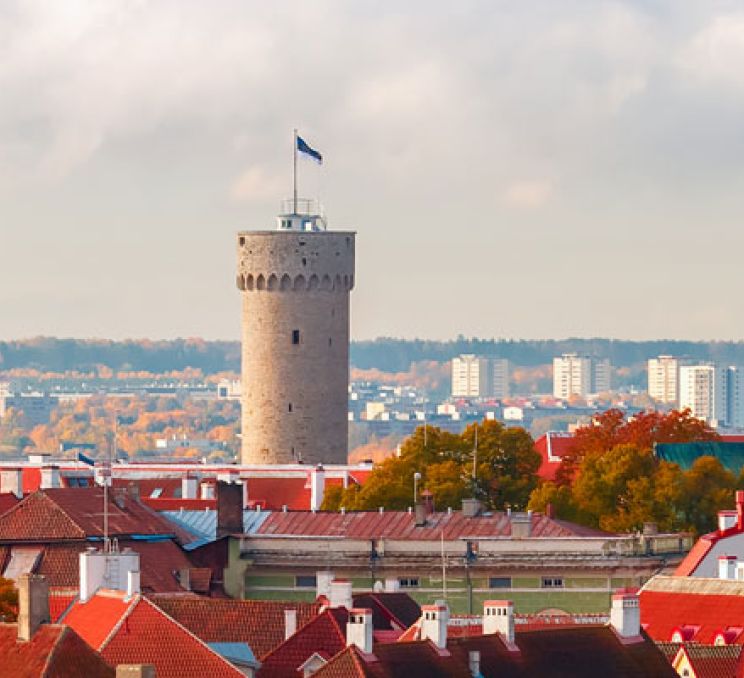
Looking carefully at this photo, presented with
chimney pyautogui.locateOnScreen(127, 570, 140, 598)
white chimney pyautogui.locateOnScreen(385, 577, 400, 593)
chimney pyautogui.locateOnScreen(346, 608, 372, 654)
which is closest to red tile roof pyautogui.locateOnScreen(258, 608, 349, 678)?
chimney pyautogui.locateOnScreen(346, 608, 372, 654)

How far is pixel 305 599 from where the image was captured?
339 feet

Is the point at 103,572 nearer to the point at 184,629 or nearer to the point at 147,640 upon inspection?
the point at 184,629

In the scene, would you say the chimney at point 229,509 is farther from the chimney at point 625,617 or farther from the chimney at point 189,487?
the chimney at point 625,617

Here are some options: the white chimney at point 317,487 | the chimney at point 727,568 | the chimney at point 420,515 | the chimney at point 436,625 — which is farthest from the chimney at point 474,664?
the white chimney at point 317,487

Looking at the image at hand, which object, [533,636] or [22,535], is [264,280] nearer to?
[22,535]

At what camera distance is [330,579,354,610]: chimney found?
254ft

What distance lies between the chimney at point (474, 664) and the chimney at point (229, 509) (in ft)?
129

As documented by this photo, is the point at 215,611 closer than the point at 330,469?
Yes

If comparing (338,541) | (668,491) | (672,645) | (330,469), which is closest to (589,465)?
(668,491)

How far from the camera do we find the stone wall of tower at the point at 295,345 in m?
166

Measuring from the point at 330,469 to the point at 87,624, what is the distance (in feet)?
246

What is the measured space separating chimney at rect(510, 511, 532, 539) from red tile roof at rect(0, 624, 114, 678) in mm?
42473

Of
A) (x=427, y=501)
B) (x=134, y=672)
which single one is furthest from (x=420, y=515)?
(x=134, y=672)

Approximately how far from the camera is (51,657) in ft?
204
